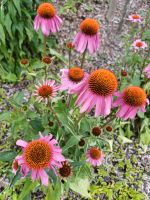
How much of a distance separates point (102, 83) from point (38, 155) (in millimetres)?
349

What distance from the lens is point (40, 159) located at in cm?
118

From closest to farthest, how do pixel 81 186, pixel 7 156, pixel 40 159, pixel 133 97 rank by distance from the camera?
pixel 40 159 < pixel 133 97 < pixel 7 156 < pixel 81 186

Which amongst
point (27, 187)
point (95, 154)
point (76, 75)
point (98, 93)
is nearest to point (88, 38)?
point (76, 75)

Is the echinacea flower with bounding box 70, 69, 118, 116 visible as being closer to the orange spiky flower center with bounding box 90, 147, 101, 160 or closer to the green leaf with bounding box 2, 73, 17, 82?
the orange spiky flower center with bounding box 90, 147, 101, 160

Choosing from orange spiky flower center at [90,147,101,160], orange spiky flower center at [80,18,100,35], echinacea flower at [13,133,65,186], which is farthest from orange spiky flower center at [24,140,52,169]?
orange spiky flower center at [80,18,100,35]

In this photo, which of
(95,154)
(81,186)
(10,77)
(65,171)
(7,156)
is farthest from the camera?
(10,77)

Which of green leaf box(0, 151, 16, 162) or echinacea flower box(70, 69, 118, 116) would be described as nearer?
echinacea flower box(70, 69, 118, 116)

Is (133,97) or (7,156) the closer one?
(133,97)

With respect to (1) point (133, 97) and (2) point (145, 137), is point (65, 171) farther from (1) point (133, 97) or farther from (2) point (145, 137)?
(2) point (145, 137)

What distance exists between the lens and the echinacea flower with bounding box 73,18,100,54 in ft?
5.06

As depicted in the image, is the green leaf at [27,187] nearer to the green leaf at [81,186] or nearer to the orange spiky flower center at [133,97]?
the green leaf at [81,186]

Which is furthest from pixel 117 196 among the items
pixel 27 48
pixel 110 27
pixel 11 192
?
pixel 110 27

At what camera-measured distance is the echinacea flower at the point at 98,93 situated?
120 centimetres

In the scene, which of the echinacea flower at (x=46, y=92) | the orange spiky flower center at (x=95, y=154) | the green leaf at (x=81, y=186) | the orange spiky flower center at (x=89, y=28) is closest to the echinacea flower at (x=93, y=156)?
the orange spiky flower center at (x=95, y=154)
